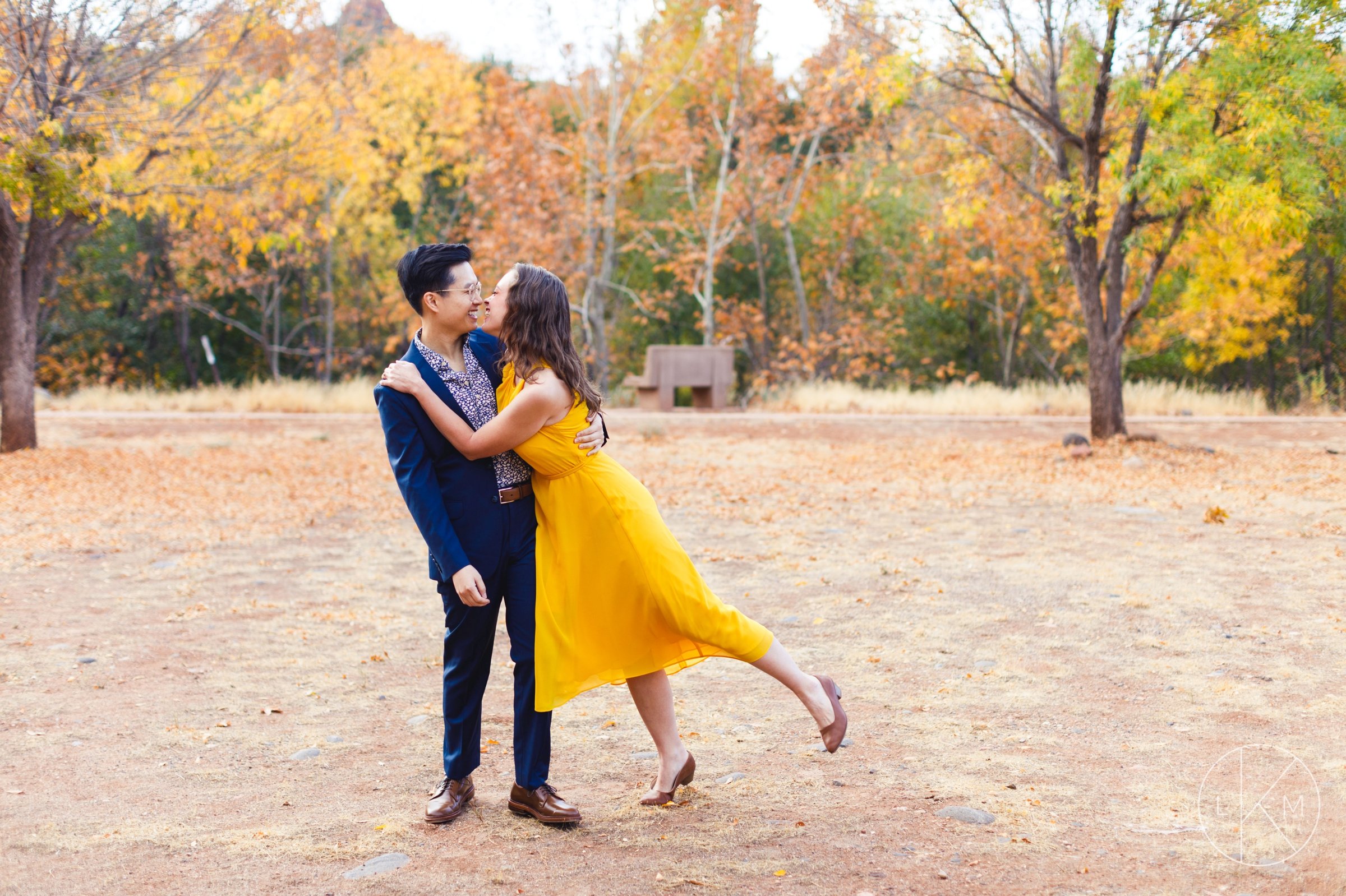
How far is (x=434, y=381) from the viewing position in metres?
3.53

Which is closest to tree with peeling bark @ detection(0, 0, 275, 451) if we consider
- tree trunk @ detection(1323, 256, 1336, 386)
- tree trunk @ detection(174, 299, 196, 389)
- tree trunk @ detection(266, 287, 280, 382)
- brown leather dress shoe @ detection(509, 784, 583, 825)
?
Answer: brown leather dress shoe @ detection(509, 784, 583, 825)

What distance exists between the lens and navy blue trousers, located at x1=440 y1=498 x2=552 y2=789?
360 cm

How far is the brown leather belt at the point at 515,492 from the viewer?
359 centimetres

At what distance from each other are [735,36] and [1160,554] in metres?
16.1

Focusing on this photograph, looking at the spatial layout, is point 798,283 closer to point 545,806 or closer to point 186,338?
point 186,338

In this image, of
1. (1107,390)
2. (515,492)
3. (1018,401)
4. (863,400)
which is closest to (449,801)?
(515,492)

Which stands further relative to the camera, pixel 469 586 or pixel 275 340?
pixel 275 340

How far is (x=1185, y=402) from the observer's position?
18672 millimetres

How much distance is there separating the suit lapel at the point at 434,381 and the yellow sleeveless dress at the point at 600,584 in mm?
153

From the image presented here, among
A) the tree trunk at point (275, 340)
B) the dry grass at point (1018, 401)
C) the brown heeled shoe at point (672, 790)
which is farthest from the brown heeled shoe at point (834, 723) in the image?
the tree trunk at point (275, 340)

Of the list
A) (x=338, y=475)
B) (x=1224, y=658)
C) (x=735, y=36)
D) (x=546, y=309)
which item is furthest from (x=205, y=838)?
(x=735, y=36)

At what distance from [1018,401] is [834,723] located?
16.2 metres

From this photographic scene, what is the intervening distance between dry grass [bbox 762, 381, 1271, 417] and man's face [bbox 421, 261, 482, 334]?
15252mm

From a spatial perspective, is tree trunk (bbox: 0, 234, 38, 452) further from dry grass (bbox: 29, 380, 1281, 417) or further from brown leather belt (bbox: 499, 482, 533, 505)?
brown leather belt (bbox: 499, 482, 533, 505)
